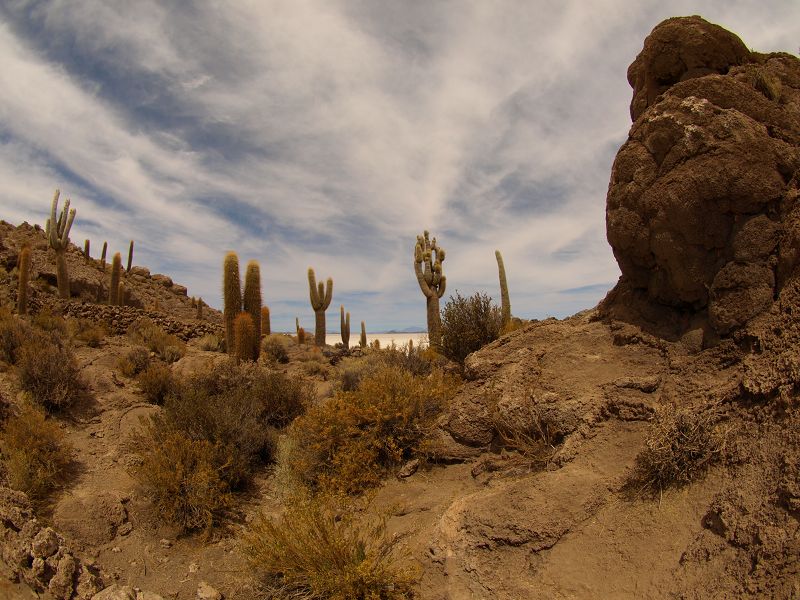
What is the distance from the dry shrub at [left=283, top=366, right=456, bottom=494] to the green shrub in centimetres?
290

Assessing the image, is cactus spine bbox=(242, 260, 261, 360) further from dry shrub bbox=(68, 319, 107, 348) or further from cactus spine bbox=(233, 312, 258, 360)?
dry shrub bbox=(68, 319, 107, 348)

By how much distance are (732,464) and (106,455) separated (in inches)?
316

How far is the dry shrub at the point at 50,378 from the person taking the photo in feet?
26.6

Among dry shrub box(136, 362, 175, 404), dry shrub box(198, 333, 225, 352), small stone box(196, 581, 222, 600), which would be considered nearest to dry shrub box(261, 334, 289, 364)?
dry shrub box(198, 333, 225, 352)

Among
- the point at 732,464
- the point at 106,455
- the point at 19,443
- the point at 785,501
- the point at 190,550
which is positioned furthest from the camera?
the point at 106,455

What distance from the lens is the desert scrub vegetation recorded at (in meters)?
5.54

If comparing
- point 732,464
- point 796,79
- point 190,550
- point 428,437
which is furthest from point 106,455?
point 796,79

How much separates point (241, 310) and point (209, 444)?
8840mm

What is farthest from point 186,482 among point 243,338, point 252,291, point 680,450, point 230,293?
point 252,291

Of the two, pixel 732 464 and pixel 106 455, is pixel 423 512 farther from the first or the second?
pixel 106 455

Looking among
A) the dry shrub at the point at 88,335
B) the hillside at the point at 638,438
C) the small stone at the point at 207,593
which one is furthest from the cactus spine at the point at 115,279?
the small stone at the point at 207,593

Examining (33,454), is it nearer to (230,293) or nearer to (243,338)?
(243,338)

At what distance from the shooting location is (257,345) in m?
13.8

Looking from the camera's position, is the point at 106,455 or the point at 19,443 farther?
the point at 106,455
